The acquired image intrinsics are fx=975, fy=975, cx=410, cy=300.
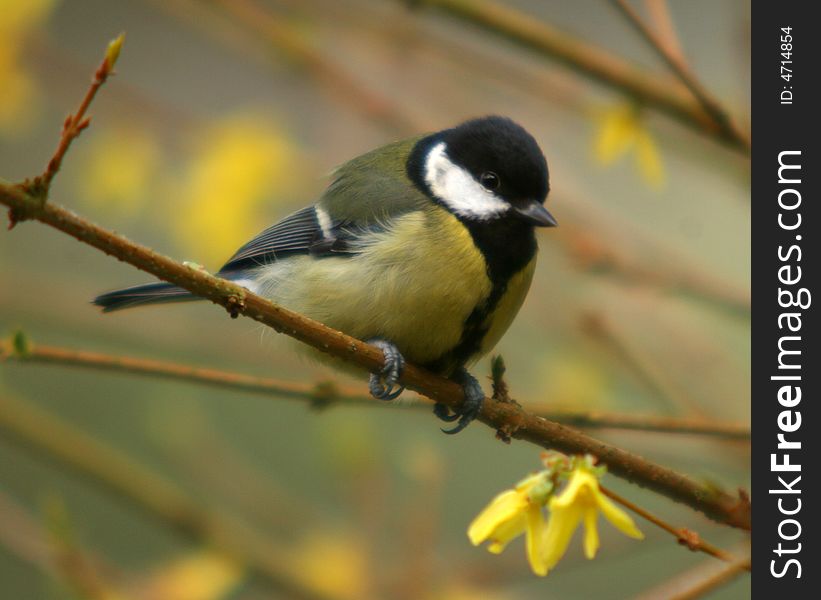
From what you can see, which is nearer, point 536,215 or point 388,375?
point 388,375

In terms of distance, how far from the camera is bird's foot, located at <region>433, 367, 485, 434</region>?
2062mm

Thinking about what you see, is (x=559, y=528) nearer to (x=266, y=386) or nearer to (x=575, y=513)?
(x=575, y=513)

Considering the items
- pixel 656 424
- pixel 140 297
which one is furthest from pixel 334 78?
pixel 656 424

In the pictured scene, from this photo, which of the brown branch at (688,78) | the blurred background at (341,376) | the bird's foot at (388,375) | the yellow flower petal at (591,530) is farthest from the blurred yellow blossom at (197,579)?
the brown branch at (688,78)

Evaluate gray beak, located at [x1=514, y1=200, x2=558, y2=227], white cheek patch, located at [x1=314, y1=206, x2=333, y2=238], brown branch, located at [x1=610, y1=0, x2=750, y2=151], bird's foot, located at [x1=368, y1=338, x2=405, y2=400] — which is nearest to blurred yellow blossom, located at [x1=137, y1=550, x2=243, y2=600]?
bird's foot, located at [x1=368, y1=338, x2=405, y2=400]

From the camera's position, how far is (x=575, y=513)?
1.36 metres

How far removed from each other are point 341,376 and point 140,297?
1.87ft

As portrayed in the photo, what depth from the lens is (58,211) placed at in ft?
4.29

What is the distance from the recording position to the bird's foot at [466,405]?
206cm

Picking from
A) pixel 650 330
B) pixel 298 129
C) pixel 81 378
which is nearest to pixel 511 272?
pixel 650 330

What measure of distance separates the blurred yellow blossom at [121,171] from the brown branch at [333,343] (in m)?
1.81

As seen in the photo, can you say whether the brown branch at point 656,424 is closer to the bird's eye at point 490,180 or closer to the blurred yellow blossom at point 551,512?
the blurred yellow blossom at point 551,512

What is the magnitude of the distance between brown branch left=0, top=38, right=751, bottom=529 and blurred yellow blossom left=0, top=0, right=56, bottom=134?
165 centimetres

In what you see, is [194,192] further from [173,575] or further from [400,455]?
[400,455]
